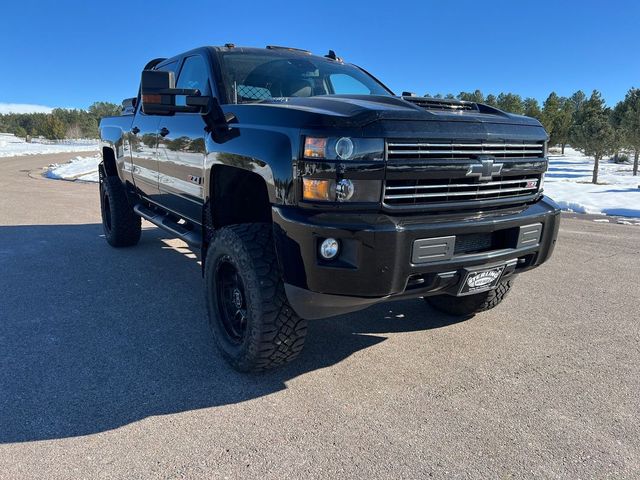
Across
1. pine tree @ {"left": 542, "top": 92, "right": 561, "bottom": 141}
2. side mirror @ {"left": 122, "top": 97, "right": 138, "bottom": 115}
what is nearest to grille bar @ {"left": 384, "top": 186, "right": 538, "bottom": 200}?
side mirror @ {"left": 122, "top": 97, "right": 138, "bottom": 115}

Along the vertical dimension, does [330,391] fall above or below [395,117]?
below

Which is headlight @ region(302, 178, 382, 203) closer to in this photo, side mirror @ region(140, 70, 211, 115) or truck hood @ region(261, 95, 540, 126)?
truck hood @ region(261, 95, 540, 126)

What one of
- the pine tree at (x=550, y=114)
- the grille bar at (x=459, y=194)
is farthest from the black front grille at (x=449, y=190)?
the pine tree at (x=550, y=114)

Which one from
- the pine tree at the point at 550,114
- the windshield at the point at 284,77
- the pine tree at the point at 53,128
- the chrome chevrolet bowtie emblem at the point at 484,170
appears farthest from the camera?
the pine tree at the point at 53,128

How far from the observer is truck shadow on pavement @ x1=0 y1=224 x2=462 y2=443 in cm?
258

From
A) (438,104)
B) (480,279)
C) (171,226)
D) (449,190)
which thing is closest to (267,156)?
A: (449,190)

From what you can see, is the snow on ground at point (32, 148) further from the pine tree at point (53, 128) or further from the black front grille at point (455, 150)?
the black front grille at point (455, 150)

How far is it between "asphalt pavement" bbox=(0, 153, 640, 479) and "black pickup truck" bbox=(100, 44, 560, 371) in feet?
1.14

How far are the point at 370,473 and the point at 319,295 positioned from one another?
2.71 feet

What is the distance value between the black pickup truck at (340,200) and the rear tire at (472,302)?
0.02 meters

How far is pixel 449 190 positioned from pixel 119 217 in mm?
4680

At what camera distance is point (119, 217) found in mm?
6039

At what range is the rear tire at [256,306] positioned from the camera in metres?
2.66

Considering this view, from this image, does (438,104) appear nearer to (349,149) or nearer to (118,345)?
(349,149)
